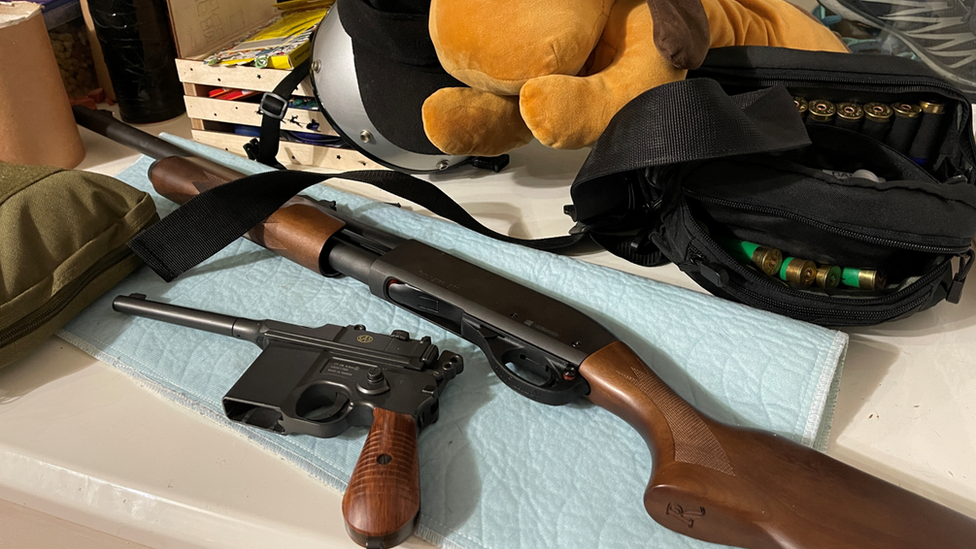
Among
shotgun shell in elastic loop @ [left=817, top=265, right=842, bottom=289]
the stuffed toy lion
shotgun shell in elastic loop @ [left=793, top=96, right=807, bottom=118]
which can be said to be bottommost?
shotgun shell in elastic loop @ [left=817, top=265, right=842, bottom=289]

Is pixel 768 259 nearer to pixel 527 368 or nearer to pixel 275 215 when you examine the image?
pixel 527 368

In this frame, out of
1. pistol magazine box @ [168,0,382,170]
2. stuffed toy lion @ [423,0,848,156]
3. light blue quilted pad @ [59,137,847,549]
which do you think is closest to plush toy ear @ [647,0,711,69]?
stuffed toy lion @ [423,0,848,156]

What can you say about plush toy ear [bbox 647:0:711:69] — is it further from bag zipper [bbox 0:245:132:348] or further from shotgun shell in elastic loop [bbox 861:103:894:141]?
bag zipper [bbox 0:245:132:348]

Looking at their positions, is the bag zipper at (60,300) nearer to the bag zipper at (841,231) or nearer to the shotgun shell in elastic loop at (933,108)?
the bag zipper at (841,231)

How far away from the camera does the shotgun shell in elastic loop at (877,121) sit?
62cm

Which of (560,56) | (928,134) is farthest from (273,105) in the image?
(928,134)

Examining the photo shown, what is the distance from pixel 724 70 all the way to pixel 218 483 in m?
0.61

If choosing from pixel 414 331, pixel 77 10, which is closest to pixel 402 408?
pixel 414 331

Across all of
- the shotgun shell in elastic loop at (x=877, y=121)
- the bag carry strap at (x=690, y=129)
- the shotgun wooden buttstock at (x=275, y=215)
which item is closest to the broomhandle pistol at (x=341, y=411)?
the shotgun wooden buttstock at (x=275, y=215)

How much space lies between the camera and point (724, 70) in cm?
66

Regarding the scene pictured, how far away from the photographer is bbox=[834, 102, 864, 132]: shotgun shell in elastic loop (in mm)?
621

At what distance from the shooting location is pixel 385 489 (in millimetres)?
418

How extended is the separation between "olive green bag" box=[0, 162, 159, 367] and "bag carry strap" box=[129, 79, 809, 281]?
0.12 ft

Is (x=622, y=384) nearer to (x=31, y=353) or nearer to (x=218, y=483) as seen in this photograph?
(x=218, y=483)
